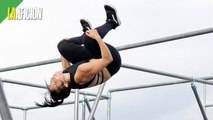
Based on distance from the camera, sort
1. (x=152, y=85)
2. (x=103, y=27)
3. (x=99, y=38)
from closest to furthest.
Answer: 1. (x=99, y=38)
2. (x=103, y=27)
3. (x=152, y=85)

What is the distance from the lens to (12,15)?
8555mm

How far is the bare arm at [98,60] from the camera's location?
468 cm

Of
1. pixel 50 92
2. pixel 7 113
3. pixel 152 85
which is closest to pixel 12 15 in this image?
pixel 152 85

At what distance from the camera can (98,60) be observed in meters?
4.71

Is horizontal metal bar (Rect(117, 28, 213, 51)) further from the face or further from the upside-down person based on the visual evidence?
the face

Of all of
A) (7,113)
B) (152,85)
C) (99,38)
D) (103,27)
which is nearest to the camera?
(7,113)

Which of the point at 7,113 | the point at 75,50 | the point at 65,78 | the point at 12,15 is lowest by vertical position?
the point at 7,113

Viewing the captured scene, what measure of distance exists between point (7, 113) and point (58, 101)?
150 cm

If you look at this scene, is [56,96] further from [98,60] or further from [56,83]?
[98,60]

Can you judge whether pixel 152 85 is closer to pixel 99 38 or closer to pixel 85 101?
pixel 85 101

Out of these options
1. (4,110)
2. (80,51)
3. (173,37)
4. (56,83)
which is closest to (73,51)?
(80,51)

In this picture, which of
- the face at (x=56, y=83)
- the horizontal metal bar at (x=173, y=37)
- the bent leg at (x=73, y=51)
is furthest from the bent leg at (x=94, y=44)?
the horizontal metal bar at (x=173, y=37)

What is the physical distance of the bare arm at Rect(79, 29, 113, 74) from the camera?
4.68 m

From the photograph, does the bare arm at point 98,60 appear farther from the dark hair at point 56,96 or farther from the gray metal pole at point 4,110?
the gray metal pole at point 4,110
